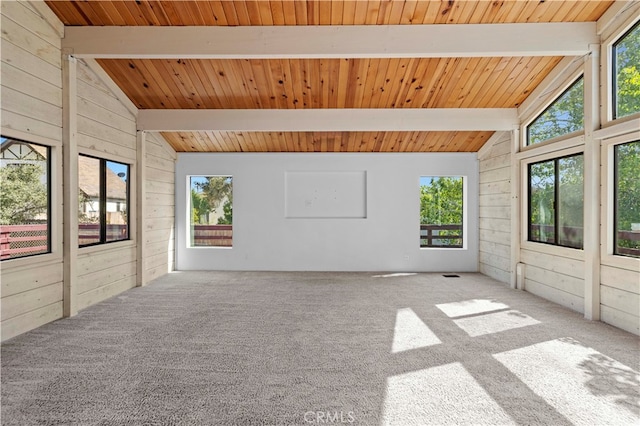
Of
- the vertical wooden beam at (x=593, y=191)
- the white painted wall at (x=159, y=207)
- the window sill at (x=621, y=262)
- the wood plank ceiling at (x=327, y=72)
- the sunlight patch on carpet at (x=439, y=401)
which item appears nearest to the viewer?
the sunlight patch on carpet at (x=439, y=401)

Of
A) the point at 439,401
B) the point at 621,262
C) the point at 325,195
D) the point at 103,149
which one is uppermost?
the point at 103,149

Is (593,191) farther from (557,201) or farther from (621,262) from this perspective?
(557,201)

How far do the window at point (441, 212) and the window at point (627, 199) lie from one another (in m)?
3.32

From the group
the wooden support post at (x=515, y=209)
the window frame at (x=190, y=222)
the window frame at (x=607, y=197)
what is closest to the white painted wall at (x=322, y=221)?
the window frame at (x=190, y=222)

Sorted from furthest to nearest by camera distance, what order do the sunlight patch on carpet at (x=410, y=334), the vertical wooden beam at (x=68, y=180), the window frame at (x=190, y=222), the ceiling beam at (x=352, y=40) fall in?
the window frame at (x=190, y=222)
the vertical wooden beam at (x=68, y=180)
the ceiling beam at (x=352, y=40)
the sunlight patch on carpet at (x=410, y=334)

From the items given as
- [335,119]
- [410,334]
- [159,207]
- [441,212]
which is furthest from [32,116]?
[441,212]

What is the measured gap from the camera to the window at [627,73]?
3271 mm

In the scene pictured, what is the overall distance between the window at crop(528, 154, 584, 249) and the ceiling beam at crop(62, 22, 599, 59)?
1443 millimetres

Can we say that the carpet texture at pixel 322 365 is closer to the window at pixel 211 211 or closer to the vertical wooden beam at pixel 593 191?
the vertical wooden beam at pixel 593 191

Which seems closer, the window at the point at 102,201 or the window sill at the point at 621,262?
the window sill at the point at 621,262

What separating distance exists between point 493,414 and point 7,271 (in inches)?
160

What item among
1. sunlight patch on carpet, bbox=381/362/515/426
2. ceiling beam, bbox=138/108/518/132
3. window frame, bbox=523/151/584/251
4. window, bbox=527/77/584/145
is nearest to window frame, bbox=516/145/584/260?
window frame, bbox=523/151/584/251

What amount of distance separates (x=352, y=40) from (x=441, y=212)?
439 centimetres

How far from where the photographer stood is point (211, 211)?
686cm
